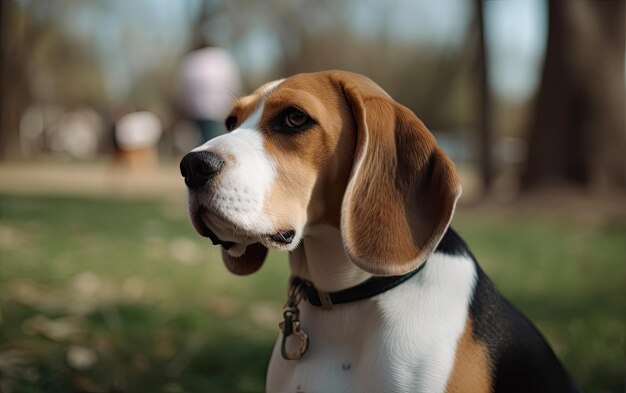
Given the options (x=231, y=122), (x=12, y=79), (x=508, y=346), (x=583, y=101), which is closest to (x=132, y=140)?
(x=583, y=101)

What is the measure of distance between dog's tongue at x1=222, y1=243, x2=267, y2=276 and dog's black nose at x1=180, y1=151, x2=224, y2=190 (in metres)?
0.65

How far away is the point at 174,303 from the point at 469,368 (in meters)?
3.49

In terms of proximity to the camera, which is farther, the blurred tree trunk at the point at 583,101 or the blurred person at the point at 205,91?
the blurred tree trunk at the point at 583,101

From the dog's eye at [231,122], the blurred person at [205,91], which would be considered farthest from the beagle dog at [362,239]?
the blurred person at [205,91]

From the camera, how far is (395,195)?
2.46m

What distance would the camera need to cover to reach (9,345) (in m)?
4.12

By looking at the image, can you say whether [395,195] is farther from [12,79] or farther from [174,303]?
[12,79]

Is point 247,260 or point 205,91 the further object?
point 205,91

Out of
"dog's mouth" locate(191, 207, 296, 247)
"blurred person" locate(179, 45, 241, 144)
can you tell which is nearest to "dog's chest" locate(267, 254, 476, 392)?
"dog's mouth" locate(191, 207, 296, 247)

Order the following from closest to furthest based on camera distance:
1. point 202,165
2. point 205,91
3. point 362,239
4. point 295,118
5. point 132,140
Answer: point 202,165, point 362,239, point 295,118, point 205,91, point 132,140

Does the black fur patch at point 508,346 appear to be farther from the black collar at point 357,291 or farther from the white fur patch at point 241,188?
the white fur patch at point 241,188

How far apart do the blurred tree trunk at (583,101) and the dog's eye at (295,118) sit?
33.8ft

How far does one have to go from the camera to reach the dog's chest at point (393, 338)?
2320 millimetres

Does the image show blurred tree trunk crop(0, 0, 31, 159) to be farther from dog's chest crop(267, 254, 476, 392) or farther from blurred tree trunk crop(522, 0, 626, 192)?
dog's chest crop(267, 254, 476, 392)
